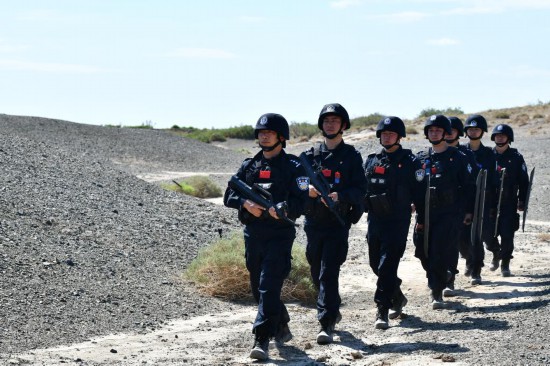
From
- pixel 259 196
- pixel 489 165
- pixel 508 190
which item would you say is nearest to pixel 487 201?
pixel 508 190

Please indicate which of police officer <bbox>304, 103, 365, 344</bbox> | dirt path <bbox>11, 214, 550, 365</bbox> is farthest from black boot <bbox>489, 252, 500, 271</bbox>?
police officer <bbox>304, 103, 365, 344</bbox>

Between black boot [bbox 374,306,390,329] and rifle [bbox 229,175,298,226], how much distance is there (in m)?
1.99

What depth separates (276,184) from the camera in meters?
8.66

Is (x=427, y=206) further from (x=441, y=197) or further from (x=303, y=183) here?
(x=303, y=183)

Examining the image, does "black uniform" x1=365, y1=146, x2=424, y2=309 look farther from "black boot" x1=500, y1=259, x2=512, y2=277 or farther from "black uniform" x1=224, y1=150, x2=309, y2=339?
"black boot" x1=500, y1=259, x2=512, y2=277

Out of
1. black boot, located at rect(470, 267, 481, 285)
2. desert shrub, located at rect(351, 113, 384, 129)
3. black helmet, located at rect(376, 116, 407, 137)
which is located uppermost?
desert shrub, located at rect(351, 113, 384, 129)

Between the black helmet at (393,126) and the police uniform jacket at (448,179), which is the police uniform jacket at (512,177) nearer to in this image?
the police uniform jacket at (448,179)

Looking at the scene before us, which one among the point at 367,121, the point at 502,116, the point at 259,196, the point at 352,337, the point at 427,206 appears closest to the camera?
the point at 259,196

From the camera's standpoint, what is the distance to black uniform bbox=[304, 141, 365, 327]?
361 inches

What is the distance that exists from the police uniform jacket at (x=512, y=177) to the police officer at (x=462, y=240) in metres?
0.97

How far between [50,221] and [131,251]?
53.3 inches

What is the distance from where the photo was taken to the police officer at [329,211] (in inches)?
361

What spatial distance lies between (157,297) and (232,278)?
974 mm

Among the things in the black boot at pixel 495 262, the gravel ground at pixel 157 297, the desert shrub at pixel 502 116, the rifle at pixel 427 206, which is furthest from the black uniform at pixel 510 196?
the desert shrub at pixel 502 116
